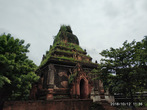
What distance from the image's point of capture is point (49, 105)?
371 inches

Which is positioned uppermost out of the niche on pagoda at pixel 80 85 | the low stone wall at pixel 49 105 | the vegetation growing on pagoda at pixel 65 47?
the vegetation growing on pagoda at pixel 65 47

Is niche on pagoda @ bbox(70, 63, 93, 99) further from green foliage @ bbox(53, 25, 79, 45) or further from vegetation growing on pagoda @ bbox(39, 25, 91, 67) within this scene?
green foliage @ bbox(53, 25, 79, 45)

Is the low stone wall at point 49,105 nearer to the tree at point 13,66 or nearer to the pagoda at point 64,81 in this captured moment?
the tree at point 13,66

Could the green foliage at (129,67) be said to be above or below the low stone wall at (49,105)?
above

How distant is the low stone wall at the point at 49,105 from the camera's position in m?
8.15

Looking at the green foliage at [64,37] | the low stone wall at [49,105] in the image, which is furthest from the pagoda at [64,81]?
the green foliage at [64,37]

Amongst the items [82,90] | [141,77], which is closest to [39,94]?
[82,90]

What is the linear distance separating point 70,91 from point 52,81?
2.54m

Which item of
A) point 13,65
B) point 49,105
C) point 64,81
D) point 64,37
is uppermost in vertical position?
point 64,37

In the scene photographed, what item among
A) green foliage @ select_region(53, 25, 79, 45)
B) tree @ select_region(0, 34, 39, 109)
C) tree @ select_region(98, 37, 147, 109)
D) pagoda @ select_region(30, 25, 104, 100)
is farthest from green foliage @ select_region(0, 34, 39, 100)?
green foliage @ select_region(53, 25, 79, 45)

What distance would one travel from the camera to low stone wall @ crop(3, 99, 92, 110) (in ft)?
26.7

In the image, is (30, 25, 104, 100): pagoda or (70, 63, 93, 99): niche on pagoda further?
(70, 63, 93, 99): niche on pagoda

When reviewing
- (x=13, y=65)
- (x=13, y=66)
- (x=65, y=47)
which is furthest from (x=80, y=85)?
(x=13, y=66)

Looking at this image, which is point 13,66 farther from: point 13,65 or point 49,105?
point 49,105
